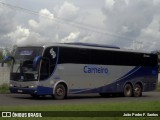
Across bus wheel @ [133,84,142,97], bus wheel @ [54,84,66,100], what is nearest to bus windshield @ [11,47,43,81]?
bus wheel @ [54,84,66,100]

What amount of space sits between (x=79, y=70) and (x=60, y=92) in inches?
79.6

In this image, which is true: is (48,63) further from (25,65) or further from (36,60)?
(25,65)

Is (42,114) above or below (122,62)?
below

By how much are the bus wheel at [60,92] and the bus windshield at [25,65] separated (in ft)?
5.89

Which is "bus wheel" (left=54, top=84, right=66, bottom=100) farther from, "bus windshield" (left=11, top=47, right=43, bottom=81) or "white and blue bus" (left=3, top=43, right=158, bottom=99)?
"bus windshield" (left=11, top=47, right=43, bottom=81)

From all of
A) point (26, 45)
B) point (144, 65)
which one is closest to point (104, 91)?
point (144, 65)

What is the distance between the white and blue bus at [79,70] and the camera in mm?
24125

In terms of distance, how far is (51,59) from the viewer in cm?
2439

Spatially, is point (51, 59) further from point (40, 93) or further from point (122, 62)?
point (122, 62)

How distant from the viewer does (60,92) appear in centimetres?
2522

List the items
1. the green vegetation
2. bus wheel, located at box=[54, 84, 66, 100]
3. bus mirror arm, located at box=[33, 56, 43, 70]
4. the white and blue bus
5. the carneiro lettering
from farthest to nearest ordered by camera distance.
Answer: the green vegetation → the carneiro lettering → bus wheel, located at box=[54, 84, 66, 100] → the white and blue bus → bus mirror arm, located at box=[33, 56, 43, 70]

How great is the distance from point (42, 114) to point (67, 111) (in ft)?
4.69

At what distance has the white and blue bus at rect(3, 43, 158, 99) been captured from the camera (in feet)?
79.2

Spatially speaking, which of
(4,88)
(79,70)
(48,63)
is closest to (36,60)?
(48,63)
